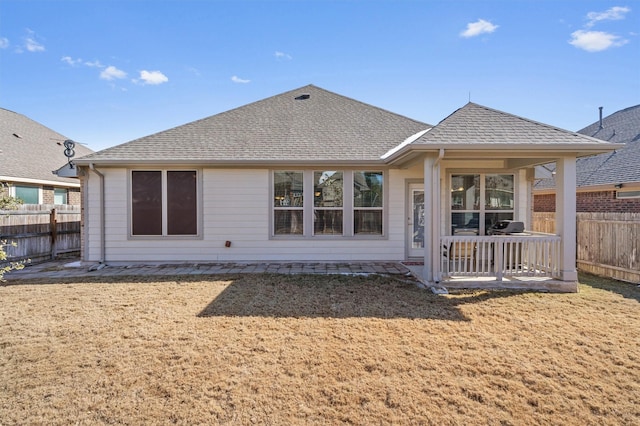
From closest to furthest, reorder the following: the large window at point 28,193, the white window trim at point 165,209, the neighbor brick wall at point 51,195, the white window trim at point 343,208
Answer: the white window trim at point 165,209, the white window trim at point 343,208, the large window at point 28,193, the neighbor brick wall at point 51,195

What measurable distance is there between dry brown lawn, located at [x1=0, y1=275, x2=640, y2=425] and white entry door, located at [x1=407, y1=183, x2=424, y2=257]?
2.96 metres

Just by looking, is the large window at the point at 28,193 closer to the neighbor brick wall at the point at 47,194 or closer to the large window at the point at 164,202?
the neighbor brick wall at the point at 47,194

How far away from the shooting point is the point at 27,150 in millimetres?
13984

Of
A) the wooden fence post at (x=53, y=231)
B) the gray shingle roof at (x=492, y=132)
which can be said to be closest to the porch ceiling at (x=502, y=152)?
the gray shingle roof at (x=492, y=132)

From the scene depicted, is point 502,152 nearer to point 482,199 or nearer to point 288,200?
point 482,199

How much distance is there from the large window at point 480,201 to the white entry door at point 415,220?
797 mm

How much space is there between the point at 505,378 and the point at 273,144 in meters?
7.37

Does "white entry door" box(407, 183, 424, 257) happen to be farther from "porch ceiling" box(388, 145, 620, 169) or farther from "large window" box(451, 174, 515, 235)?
"porch ceiling" box(388, 145, 620, 169)

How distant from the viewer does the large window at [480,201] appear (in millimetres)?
8492

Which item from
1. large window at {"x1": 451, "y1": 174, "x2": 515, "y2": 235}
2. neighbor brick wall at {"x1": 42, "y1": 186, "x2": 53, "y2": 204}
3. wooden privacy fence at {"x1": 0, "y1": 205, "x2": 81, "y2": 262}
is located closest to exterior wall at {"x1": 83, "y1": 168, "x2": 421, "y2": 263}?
large window at {"x1": 451, "y1": 174, "x2": 515, "y2": 235}

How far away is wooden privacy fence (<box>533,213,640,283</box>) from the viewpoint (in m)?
6.98

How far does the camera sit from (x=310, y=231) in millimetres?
8656

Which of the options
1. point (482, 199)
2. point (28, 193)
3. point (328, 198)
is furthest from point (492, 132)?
point (28, 193)

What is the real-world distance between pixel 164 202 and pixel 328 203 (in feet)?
13.9
